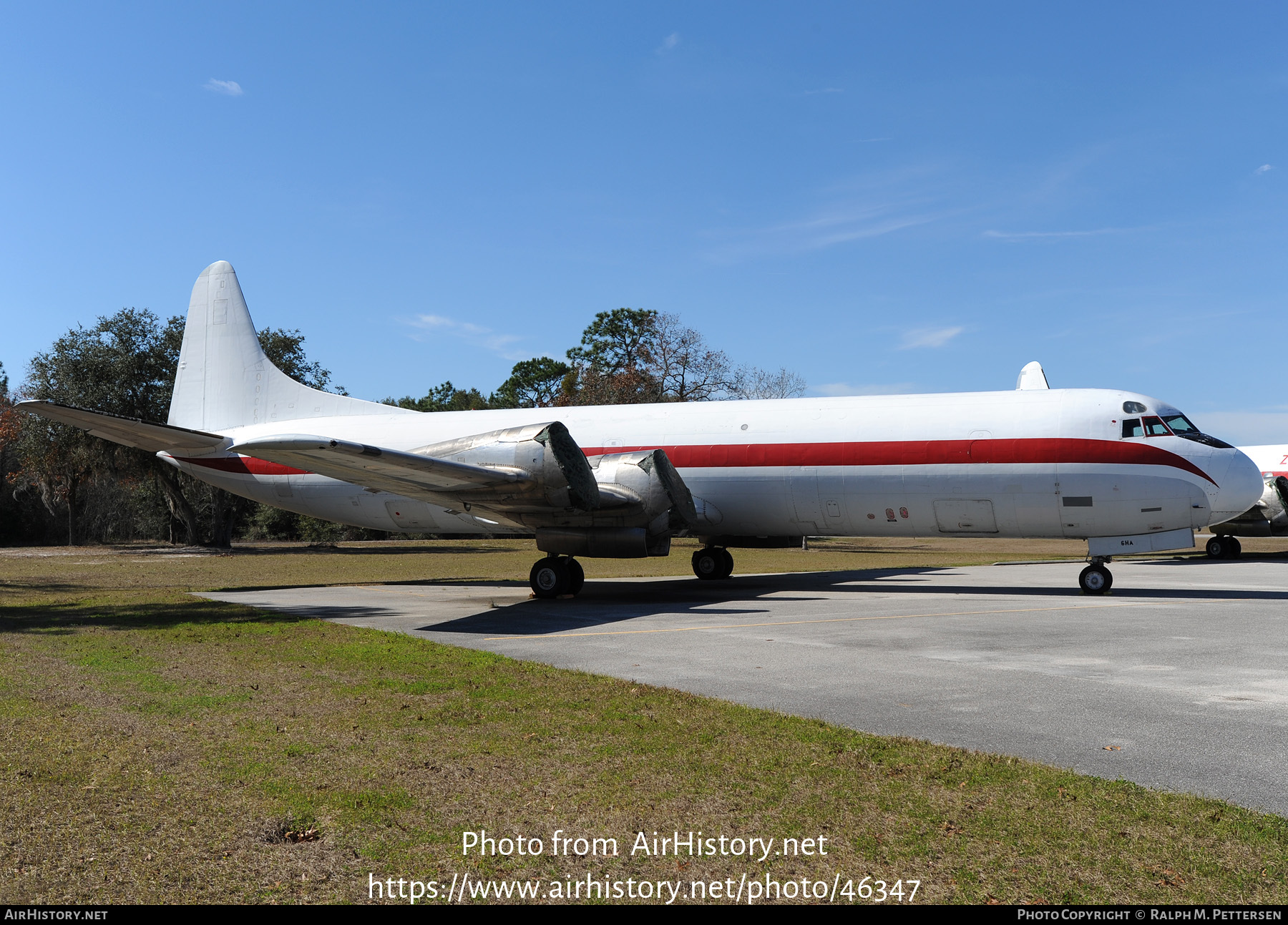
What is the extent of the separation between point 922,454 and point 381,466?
1023 centimetres

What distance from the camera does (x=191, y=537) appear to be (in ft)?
143

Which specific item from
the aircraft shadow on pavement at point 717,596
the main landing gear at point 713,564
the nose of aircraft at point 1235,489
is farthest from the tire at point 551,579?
the nose of aircraft at point 1235,489

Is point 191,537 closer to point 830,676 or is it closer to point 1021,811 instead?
point 830,676

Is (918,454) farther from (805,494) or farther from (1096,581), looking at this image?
(1096,581)

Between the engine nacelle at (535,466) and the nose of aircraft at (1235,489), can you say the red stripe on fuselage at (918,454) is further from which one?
the engine nacelle at (535,466)

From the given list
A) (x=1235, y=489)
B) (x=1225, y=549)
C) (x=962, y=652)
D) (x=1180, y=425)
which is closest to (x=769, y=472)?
(x=1180, y=425)

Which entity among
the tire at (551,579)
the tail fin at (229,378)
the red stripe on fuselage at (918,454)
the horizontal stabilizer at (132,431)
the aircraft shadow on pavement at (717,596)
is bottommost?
the aircraft shadow on pavement at (717,596)

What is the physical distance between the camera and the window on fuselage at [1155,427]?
16219mm

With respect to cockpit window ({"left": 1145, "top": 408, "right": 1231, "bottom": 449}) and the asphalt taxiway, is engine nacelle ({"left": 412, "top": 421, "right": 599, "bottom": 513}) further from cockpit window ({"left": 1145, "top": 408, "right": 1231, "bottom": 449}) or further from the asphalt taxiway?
cockpit window ({"left": 1145, "top": 408, "right": 1231, "bottom": 449})

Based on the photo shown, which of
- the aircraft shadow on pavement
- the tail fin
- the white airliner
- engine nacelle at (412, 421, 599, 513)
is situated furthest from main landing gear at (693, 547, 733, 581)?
the white airliner

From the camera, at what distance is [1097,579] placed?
1727cm

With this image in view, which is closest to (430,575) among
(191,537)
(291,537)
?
(191,537)

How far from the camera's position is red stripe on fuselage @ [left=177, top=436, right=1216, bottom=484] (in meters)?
16.1
